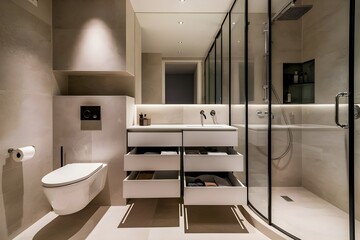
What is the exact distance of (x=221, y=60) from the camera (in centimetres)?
256

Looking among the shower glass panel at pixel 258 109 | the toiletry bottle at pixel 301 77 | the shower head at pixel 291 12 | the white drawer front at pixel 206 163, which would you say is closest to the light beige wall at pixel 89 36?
the white drawer front at pixel 206 163

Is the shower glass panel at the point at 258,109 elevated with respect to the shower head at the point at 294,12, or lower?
lower

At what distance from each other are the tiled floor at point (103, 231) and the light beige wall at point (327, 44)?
159 centimetres

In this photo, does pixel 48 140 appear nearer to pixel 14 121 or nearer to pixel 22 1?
pixel 14 121

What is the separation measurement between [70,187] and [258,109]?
187 cm

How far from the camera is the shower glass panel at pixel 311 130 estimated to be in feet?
5.98

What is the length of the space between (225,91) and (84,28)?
1.76 meters

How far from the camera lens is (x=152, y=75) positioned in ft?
8.53

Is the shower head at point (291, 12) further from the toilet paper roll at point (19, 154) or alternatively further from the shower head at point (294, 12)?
the toilet paper roll at point (19, 154)

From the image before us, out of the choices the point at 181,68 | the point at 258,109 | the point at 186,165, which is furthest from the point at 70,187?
the point at 258,109

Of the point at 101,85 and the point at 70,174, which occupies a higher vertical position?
the point at 101,85

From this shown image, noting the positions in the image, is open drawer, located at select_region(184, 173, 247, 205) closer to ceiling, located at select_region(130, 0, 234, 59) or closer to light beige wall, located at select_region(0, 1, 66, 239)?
light beige wall, located at select_region(0, 1, 66, 239)

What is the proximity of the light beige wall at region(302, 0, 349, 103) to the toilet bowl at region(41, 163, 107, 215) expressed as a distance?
240cm

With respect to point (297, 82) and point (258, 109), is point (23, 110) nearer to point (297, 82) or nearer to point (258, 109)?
point (258, 109)
